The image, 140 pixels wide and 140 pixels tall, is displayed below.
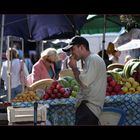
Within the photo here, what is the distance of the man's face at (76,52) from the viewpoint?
5371 mm

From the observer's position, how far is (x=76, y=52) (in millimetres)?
5398

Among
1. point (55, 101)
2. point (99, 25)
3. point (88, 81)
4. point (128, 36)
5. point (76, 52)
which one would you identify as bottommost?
point (55, 101)

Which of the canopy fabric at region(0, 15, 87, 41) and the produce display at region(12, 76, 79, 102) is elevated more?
the canopy fabric at region(0, 15, 87, 41)

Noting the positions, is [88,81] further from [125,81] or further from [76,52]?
[125,81]

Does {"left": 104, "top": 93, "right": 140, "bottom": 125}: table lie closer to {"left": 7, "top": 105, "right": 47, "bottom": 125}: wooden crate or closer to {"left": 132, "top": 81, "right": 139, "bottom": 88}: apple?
{"left": 132, "top": 81, "right": 139, "bottom": 88}: apple

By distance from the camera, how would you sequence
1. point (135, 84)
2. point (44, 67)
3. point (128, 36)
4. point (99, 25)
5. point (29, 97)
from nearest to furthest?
point (29, 97) → point (135, 84) → point (44, 67) → point (128, 36) → point (99, 25)

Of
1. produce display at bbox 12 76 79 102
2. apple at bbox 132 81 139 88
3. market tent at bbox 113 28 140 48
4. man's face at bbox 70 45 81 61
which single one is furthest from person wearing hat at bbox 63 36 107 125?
market tent at bbox 113 28 140 48

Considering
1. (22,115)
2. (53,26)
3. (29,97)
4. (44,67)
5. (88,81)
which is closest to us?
(88,81)

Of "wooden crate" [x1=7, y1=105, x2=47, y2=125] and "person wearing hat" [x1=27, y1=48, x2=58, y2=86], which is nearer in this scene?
"wooden crate" [x1=7, y1=105, x2=47, y2=125]

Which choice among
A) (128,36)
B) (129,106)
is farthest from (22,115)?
(128,36)

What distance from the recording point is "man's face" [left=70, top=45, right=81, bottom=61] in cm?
537

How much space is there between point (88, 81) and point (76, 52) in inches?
14.0

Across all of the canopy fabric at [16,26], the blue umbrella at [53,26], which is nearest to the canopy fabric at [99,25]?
the blue umbrella at [53,26]
